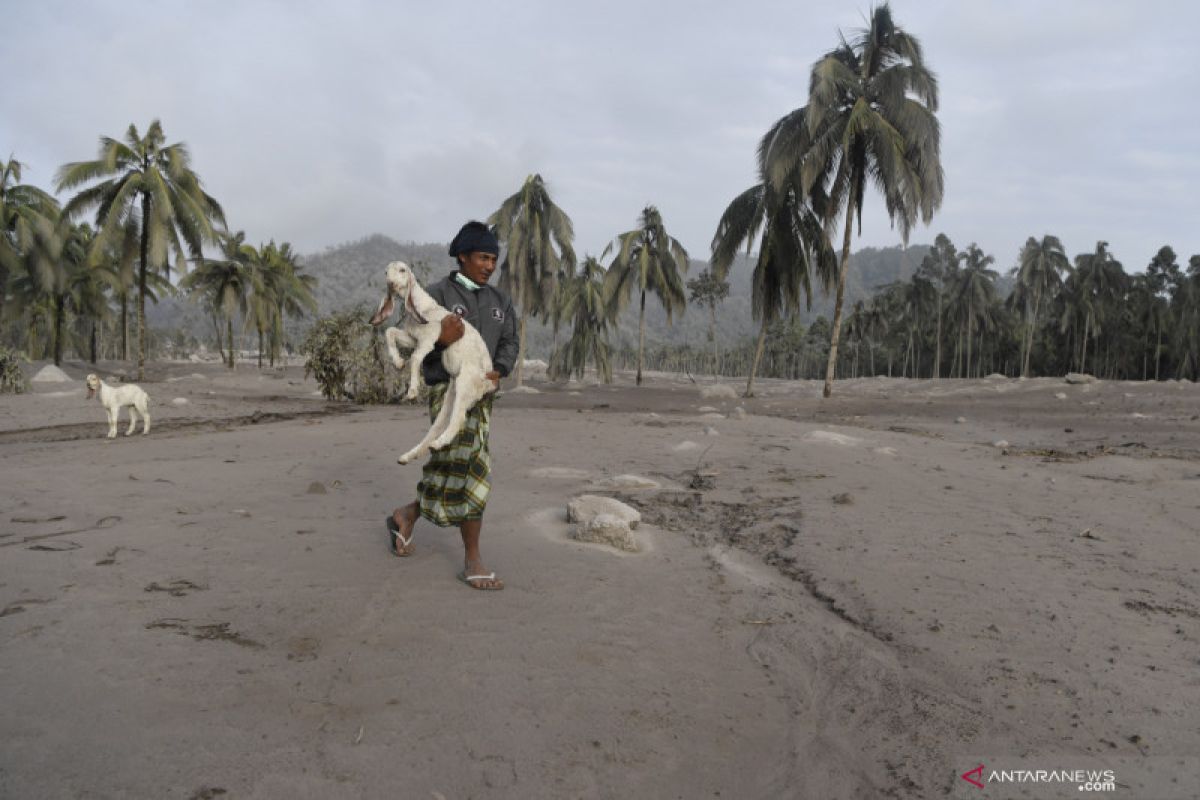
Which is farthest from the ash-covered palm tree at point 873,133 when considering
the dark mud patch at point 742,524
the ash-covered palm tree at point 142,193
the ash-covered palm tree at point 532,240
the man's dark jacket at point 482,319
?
the ash-covered palm tree at point 142,193

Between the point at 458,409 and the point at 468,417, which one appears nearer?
the point at 458,409

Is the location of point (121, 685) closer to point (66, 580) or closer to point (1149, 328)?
point (66, 580)

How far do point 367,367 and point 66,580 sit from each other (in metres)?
12.3

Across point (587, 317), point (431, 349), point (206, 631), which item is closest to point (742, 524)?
point (431, 349)

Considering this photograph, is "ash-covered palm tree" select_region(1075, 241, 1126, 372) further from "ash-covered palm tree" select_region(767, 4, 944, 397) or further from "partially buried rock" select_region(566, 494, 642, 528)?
"partially buried rock" select_region(566, 494, 642, 528)

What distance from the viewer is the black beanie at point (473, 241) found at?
3.59 meters

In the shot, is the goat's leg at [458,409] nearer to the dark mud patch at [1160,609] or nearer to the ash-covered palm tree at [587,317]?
the dark mud patch at [1160,609]

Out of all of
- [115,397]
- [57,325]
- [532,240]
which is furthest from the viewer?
[57,325]

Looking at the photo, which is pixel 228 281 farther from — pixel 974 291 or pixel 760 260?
pixel 974 291

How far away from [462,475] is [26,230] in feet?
86.5

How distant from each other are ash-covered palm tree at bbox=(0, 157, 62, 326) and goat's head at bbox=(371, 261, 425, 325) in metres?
25.0

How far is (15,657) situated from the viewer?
2.30 m

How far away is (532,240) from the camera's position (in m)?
24.1

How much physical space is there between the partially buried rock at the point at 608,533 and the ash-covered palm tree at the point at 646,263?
23.3 m
